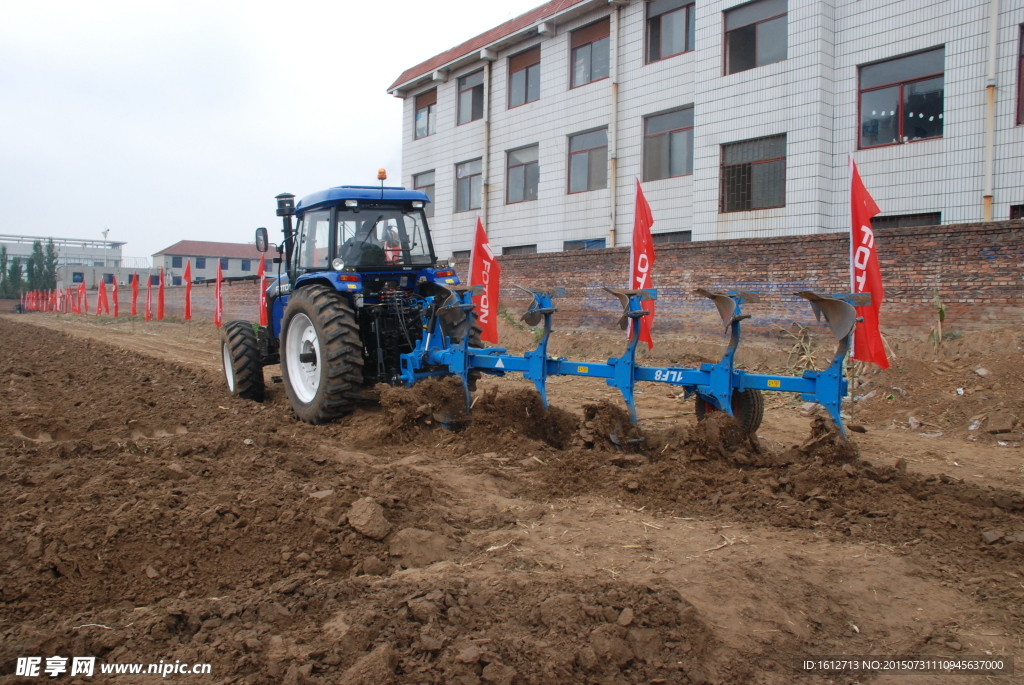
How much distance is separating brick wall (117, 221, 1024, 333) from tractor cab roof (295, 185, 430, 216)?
6.70 m

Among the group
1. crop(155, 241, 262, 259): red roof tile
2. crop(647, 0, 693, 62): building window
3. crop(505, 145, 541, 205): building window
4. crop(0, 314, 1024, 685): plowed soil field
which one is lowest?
crop(0, 314, 1024, 685): plowed soil field

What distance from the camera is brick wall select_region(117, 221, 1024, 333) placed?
32.8ft

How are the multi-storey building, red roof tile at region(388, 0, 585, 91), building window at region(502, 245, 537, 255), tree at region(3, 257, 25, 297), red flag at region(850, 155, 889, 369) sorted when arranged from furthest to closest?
tree at region(3, 257, 25, 297) → building window at region(502, 245, 537, 255) → red roof tile at region(388, 0, 585, 91) → the multi-storey building → red flag at region(850, 155, 889, 369)

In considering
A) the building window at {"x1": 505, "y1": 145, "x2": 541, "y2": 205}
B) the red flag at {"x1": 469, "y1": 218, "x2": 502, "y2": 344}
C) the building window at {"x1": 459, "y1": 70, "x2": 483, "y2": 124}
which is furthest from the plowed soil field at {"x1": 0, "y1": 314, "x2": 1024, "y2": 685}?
the building window at {"x1": 459, "y1": 70, "x2": 483, "y2": 124}

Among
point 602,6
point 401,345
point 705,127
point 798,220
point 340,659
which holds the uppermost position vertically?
point 602,6

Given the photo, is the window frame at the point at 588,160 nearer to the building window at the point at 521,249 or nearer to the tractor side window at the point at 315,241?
the building window at the point at 521,249

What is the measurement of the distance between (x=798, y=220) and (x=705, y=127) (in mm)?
3047

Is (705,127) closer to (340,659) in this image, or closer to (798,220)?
(798,220)

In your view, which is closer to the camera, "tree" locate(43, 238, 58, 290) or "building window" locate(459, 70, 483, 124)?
"building window" locate(459, 70, 483, 124)

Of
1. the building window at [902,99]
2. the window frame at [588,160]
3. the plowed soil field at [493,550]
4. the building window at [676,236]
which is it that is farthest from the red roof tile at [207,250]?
the plowed soil field at [493,550]

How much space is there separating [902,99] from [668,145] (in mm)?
5108

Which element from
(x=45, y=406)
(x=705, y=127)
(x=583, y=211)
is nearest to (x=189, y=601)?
(x=45, y=406)

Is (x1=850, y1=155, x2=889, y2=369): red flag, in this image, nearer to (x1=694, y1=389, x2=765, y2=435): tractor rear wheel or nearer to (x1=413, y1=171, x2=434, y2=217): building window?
(x1=694, y1=389, x2=765, y2=435): tractor rear wheel

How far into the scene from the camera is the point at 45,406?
300 inches
